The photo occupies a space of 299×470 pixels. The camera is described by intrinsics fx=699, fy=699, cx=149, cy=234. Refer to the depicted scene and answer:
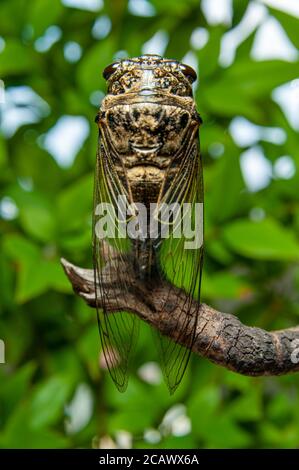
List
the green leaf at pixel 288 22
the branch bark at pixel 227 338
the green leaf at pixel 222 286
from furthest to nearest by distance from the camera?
1. the green leaf at pixel 222 286
2. the green leaf at pixel 288 22
3. the branch bark at pixel 227 338

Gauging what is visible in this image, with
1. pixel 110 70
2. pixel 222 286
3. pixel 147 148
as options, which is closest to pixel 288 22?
pixel 222 286

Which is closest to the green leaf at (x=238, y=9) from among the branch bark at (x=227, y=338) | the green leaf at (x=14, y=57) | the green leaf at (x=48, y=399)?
the green leaf at (x=14, y=57)

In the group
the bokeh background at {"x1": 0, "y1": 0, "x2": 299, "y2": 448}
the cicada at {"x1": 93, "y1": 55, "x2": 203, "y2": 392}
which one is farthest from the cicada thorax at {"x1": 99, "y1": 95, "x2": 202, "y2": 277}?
the bokeh background at {"x1": 0, "y1": 0, "x2": 299, "y2": 448}

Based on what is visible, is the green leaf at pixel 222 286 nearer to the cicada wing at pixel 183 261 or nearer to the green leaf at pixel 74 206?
the green leaf at pixel 74 206

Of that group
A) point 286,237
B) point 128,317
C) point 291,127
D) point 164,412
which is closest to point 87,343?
point 164,412

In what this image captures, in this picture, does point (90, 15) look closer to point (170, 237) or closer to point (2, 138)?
point (2, 138)
